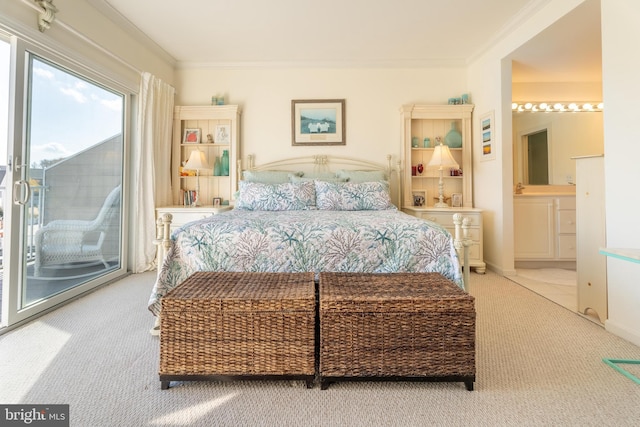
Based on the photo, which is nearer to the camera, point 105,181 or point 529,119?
point 105,181

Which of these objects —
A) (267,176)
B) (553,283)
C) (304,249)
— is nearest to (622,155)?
(553,283)

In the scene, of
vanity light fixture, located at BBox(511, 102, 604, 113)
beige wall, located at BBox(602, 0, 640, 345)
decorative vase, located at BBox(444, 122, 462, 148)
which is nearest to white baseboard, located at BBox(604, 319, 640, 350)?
A: beige wall, located at BBox(602, 0, 640, 345)

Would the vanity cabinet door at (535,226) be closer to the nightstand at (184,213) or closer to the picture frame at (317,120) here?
the picture frame at (317,120)

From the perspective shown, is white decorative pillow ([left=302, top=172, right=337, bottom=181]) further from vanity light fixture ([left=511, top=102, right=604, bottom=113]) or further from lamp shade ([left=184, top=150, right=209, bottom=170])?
vanity light fixture ([left=511, top=102, right=604, bottom=113])

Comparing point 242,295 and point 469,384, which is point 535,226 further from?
point 242,295

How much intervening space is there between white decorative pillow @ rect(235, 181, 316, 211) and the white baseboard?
2.56 meters

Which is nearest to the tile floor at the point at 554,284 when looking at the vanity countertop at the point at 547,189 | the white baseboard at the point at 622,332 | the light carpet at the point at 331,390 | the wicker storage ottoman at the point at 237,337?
the white baseboard at the point at 622,332

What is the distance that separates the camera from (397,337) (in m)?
1.41

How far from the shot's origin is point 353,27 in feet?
10.5

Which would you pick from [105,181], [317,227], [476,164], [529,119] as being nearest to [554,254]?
[476,164]

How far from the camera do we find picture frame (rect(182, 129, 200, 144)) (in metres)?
4.05

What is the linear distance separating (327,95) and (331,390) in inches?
144

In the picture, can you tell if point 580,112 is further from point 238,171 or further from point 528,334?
point 238,171

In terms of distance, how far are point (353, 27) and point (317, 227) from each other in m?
2.47
